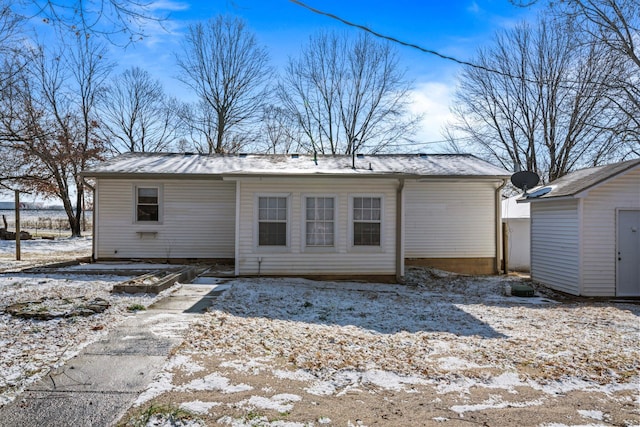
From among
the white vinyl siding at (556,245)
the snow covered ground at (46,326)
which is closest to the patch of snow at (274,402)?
the snow covered ground at (46,326)

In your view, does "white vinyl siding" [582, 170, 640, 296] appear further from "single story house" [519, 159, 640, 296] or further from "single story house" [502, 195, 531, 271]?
"single story house" [502, 195, 531, 271]

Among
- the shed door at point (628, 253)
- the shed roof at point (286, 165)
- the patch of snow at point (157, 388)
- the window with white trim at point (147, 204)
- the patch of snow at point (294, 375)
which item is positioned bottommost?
the patch of snow at point (294, 375)

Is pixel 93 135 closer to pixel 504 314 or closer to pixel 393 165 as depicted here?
pixel 393 165

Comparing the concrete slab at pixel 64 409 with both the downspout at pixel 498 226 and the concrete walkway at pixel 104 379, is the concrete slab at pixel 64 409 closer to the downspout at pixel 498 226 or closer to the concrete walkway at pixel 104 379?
the concrete walkway at pixel 104 379

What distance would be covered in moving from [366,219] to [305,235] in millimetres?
1602

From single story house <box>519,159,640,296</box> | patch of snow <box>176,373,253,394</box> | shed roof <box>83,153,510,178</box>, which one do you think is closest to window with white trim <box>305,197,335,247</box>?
shed roof <box>83,153,510,178</box>

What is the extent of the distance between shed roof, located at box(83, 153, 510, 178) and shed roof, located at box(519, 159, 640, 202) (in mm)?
1736

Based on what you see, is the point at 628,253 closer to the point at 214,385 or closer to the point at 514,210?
the point at 514,210

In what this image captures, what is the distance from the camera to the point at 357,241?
11.1 m

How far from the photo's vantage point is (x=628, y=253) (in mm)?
10742

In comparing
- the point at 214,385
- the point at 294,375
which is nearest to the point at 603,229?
the point at 294,375

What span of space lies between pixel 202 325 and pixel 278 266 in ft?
16.6

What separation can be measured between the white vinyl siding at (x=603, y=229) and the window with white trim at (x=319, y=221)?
20.2 ft

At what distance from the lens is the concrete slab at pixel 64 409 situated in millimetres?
3229
